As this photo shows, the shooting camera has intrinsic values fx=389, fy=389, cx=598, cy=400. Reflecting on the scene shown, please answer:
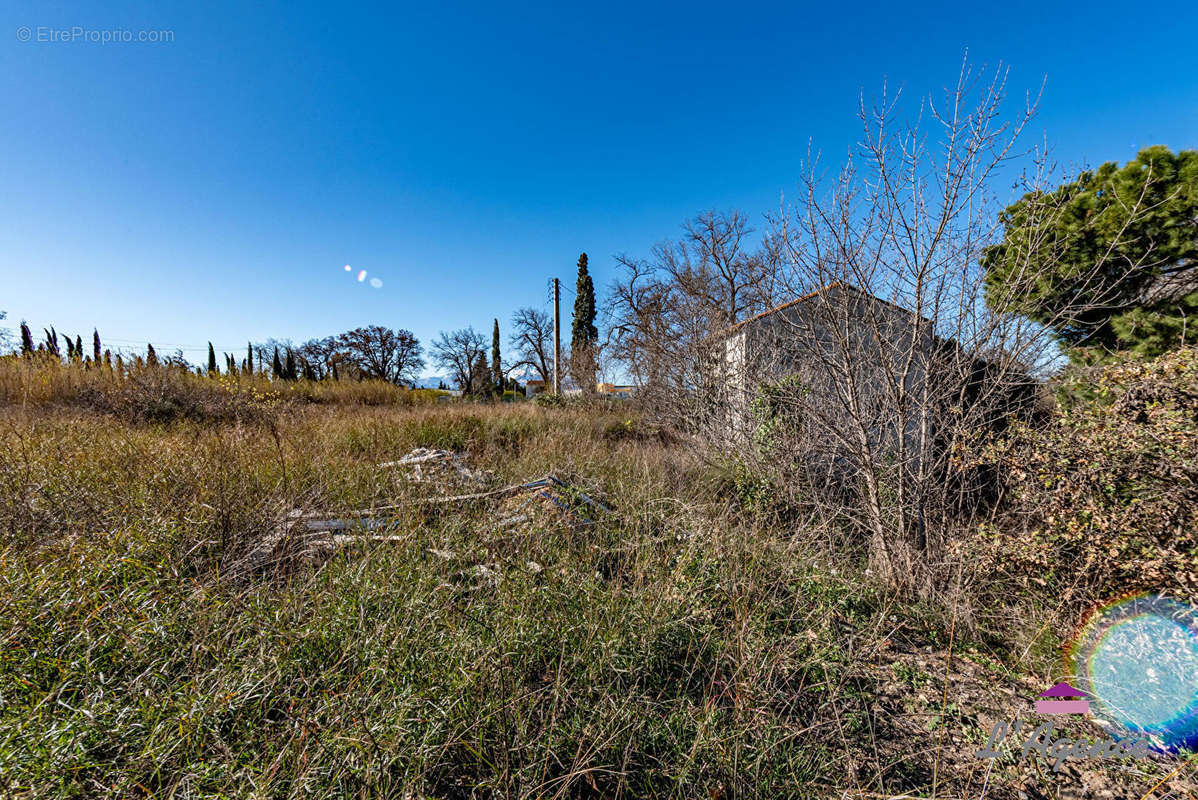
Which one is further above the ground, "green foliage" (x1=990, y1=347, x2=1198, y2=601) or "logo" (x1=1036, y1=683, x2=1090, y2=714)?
"green foliage" (x1=990, y1=347, x2=1198, y2=601)

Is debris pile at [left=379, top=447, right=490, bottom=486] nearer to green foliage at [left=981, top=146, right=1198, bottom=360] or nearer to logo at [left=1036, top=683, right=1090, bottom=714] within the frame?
logo at [left=1036, top=683, right=1090, bottom=714]

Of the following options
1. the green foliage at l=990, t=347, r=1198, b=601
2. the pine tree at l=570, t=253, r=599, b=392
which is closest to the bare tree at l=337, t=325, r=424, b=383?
the pine tree at l=570, t=253, r=599, b=392

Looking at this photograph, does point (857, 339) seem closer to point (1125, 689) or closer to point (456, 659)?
point (1125, 689)

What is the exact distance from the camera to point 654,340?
980 centimetres

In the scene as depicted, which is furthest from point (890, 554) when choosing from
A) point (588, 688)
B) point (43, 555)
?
point (43, 555)

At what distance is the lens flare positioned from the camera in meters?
1.89

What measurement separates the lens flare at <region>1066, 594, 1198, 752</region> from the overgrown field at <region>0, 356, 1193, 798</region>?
0.67ft

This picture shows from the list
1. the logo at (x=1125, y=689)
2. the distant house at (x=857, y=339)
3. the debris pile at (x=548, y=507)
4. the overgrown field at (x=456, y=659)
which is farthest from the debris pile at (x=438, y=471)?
the logo at (x=1125, y=689)

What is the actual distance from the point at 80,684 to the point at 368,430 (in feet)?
16.4

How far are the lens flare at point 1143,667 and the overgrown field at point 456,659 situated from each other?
0.20 metres

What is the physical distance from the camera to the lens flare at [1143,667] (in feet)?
6.20

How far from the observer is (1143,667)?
6.88 feet

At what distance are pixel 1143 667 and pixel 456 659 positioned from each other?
3590 millimetres

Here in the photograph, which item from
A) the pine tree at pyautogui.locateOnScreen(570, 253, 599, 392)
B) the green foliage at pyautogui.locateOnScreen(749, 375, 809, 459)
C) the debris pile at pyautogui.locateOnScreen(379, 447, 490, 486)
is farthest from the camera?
the pine tree at pyautogui.locateOnScreen(570, 253, 599, 392)
